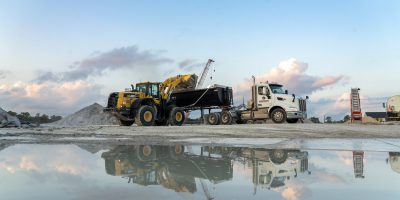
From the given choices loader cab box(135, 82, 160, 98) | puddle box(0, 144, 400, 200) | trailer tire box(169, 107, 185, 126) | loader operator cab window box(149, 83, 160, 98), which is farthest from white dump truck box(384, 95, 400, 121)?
puddle box(0, 144, 400, 200)

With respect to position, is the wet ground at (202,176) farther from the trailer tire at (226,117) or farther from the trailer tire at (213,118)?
the trailer tire at (213,118)

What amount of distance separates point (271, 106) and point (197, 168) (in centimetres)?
1750

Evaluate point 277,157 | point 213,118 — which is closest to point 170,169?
point 277,157

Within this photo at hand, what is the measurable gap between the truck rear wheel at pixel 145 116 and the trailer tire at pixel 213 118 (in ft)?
16.9

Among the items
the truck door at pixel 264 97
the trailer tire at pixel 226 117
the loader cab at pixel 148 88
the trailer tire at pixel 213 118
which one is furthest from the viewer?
the trailer tire at pixel 213 118

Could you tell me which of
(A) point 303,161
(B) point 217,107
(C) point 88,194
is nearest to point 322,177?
(A) point 303,161

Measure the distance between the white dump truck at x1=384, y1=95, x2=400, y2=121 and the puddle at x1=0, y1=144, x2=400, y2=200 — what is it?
35.7 metres

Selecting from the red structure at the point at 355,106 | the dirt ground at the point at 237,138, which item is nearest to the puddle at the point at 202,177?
the dirt ground at the point at 237,138

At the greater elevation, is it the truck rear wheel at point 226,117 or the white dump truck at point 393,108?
the white dump truck at point 393,108

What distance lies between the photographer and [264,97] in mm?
22250

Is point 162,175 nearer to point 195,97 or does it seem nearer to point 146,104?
point 146,104

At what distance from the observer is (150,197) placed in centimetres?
342

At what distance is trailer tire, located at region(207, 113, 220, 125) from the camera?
23.8 meters

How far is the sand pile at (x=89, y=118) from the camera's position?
3759cm
